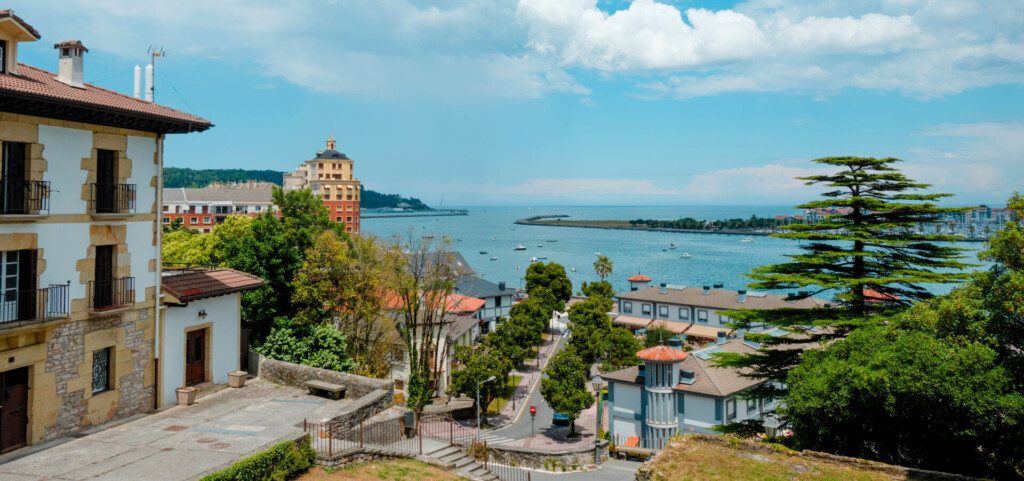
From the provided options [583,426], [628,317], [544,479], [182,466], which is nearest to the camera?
[182,466]

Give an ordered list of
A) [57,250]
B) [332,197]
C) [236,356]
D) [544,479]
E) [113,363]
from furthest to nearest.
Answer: [332,197] < [544,479] < [236,356] < [113,363] < [57,250]

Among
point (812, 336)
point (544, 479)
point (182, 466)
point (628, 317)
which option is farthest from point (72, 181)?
point (628, 317)

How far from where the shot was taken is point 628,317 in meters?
74.8

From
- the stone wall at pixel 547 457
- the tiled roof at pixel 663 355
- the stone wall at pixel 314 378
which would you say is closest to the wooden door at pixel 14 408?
the stone wall at pixel 314 378

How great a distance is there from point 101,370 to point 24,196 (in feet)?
17.7

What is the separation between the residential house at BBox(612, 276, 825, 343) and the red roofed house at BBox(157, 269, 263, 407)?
49451 mm

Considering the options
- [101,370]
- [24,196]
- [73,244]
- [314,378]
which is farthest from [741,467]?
[24,196]

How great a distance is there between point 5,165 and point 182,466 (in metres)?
8.79

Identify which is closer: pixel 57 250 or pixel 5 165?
pixel 5 165

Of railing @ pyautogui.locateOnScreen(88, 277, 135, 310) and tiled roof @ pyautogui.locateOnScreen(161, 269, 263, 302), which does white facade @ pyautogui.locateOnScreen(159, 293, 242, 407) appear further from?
railing @ pyautogui.locateOnScreen(88, 277, 135, 310)

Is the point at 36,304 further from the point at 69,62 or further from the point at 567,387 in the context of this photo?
the point at 567,387

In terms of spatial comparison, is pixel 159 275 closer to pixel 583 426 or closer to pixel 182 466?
pixel 182 466

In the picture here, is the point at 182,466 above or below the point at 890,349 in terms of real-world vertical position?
below

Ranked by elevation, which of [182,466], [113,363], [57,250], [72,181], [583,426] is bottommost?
[583,426]
